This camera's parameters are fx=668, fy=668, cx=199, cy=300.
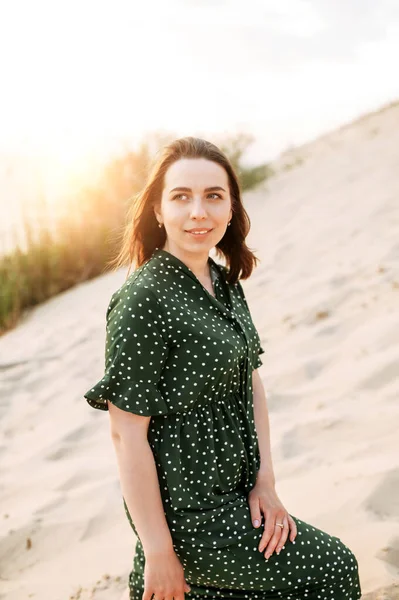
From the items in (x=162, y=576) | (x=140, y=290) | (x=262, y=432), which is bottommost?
(x=162, y=576)

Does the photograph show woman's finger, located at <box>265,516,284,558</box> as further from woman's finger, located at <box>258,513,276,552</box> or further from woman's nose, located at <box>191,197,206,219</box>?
woman's nose, located at <box>191,197,206,219</box>

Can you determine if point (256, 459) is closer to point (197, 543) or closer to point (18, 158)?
point (197, 543)

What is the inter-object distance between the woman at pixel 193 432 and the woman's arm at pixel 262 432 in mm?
16

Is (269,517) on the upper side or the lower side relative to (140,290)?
lower

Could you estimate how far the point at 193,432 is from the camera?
1764 mm

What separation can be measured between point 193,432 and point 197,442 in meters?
0.03

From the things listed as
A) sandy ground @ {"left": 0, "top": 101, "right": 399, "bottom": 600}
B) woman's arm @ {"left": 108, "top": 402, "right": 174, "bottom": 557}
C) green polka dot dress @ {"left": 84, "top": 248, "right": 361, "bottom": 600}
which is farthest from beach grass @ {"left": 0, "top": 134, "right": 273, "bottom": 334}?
woman's arm @ {"left": 108, "top": 402, "right": 174, "bottom": 557}

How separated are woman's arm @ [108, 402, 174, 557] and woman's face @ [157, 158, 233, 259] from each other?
1.70 feet

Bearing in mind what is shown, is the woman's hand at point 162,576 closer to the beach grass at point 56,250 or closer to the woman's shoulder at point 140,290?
the woman's shoulder at point 140,290

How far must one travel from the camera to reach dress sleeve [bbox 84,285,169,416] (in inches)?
65.4

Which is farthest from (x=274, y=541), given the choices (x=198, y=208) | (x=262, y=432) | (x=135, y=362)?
(x=198, y=208)

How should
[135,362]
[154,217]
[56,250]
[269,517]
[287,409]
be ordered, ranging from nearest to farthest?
1. [135,362]
2. [269,517]
3. [154,217]
4. [287,409]
5. [56,250]

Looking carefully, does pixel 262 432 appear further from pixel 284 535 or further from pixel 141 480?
pixel 141 480

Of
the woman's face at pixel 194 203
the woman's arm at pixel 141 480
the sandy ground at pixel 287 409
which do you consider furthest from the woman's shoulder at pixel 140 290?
the sandy ground at pixel 287 409
